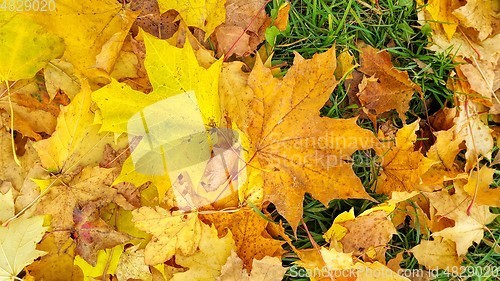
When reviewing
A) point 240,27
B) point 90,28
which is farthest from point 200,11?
point 90,28

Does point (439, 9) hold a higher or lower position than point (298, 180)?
higher

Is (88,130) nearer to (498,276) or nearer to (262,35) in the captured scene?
(262,35)

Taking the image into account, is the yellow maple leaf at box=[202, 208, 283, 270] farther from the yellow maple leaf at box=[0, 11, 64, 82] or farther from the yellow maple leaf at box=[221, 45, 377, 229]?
the yellow maple leaf at box=[0, 11, 64, 82]

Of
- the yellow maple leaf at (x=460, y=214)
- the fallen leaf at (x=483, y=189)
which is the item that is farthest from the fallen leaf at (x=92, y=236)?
the fallen leaf at (x=483, y=189)

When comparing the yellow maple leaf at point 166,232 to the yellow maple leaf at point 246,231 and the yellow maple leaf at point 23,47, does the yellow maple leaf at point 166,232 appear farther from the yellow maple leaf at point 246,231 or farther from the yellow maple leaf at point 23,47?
the yellow maple leaf at point 23,47

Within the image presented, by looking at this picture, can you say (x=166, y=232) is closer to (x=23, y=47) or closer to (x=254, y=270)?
(x=254, y=270)

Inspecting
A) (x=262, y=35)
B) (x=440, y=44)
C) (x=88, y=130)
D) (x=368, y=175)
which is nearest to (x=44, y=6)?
(x=88, y=130)

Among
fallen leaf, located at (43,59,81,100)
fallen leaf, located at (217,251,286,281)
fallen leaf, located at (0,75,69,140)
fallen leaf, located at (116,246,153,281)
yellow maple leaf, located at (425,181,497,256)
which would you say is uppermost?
fallen leaf, located at (43,59,81,100)

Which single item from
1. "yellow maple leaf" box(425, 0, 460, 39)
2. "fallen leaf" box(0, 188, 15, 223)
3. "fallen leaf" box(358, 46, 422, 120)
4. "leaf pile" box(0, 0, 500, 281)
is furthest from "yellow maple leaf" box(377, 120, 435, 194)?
"fallen leaf" box(0, 188, 15, 223)
